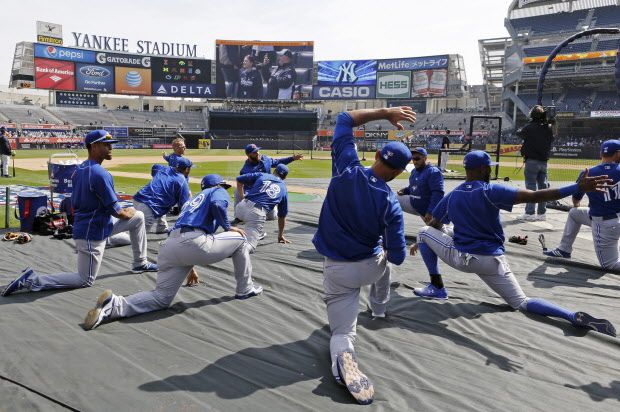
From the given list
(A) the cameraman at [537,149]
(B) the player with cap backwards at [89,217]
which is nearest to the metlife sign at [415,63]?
(A) the cameraman at [537,149]

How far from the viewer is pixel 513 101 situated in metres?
55.7

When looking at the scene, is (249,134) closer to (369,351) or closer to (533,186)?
(533,186)

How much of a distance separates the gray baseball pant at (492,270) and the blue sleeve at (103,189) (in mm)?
3962

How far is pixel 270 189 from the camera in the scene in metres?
7.37

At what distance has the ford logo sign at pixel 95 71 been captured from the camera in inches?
2453

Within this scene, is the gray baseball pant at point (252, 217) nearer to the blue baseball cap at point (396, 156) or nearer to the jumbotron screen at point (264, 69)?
the blue baseball cap at point (396, 156)

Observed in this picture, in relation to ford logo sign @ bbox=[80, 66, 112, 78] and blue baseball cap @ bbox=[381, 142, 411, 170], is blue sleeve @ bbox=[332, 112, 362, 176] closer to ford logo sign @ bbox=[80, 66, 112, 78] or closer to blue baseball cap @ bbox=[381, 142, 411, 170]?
blue baseball cap @ bbox=[381, 142, 411, 170]

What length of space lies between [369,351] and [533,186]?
8.13 m

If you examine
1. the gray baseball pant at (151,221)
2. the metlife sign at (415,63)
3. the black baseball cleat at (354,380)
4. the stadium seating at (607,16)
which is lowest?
the black baseball cleat at (354,380)

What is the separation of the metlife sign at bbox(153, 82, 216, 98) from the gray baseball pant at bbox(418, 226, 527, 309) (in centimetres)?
6855

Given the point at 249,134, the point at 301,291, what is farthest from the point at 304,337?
the point at 249,134

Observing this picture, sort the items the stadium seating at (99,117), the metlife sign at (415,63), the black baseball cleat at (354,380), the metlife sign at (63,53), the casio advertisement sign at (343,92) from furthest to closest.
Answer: the casio advertisement sign at (343,92) < the metlife sign at (415,63) < the metlife sign at (63,53) < the stadium seating at (99,117) < the black baseball cleat at (354,380)

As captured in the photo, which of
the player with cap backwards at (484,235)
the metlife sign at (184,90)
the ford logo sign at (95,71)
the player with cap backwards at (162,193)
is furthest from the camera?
the metlife sign at (184,90)

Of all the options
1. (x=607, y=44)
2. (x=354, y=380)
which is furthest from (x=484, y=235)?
(x=607, y=44)
